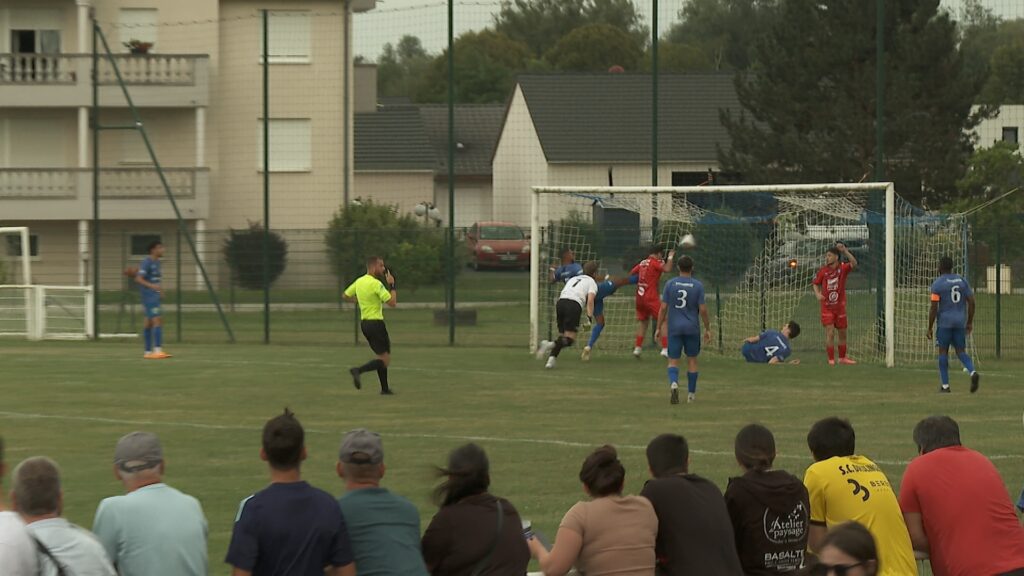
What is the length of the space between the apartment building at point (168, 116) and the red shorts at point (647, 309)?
1864 cm

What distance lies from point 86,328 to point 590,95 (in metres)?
27.0

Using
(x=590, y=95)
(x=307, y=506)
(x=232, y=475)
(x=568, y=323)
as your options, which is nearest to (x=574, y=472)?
(x=232, y=475)

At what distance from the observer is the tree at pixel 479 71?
3642 inches

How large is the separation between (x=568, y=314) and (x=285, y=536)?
59.0 ft

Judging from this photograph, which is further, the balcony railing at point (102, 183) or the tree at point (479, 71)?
the tree at point (479, 71)

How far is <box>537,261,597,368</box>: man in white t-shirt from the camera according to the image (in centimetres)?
2452

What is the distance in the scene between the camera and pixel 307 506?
681 cm

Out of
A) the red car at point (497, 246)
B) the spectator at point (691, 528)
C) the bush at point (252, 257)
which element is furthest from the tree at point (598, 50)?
the spectator at point (691, 528)

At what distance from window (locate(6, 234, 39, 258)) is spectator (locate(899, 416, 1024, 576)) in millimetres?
34116

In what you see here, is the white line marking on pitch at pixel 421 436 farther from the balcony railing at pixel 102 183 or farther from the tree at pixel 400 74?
the tree at pixel 400 74

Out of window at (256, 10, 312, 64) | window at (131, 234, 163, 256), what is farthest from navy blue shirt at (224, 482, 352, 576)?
window at (256, 10, 312, 64)

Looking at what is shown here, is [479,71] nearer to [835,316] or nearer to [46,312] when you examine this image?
[46,312]

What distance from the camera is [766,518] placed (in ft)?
25.4

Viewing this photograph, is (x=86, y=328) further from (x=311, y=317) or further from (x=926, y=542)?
(x=926, y=542)
